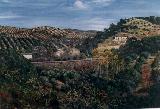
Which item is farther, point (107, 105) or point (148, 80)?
point (148, 80)

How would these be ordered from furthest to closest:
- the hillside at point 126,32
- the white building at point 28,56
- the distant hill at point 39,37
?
the hillside at point 126,32 → the distant hill at point 39,37 → the white building at point 28,56

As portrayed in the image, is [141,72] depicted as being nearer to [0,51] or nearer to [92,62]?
[92,62]

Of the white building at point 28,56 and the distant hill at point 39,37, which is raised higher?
the distant hill at point 39,37

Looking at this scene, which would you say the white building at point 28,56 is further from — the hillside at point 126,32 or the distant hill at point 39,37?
the hillside at point 126,32

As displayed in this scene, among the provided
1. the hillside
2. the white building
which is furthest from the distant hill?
the hillside

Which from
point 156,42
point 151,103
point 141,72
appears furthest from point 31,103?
point 156,42

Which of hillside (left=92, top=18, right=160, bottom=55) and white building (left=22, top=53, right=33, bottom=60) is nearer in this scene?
white building (left=22, top=53, right=33, bottom=60)

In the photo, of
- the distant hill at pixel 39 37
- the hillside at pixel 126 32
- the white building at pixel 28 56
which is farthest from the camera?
the hillside at pixel 126 32

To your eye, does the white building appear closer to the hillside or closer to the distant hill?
the distant hill

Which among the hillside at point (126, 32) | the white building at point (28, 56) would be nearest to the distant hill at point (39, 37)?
the white building at point (28, 56)

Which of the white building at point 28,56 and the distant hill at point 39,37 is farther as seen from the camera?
the distant hill at point 39,37

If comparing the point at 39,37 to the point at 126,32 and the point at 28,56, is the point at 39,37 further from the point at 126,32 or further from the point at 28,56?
the point at 28,56
